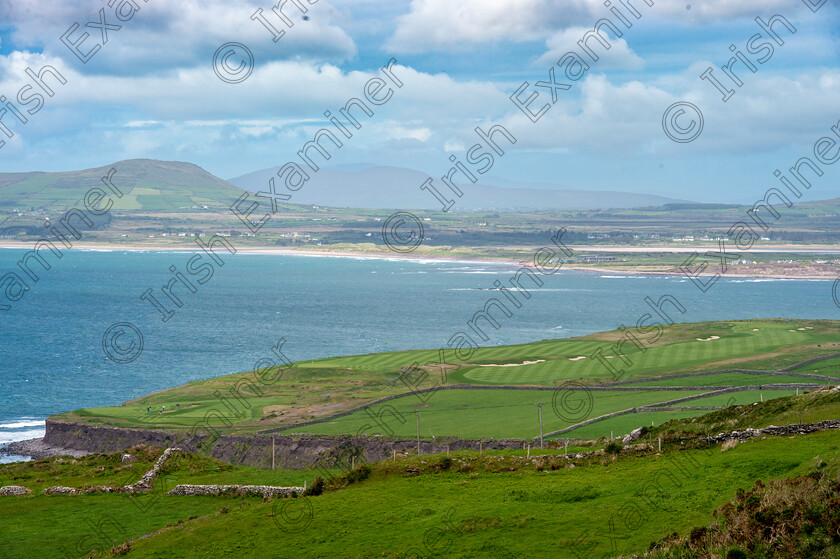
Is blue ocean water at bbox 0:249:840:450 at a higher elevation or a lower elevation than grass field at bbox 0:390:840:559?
higher

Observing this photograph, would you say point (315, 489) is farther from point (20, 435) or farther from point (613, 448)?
point (20, 435)

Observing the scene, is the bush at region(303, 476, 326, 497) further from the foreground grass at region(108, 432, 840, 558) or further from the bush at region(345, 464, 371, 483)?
the bush at region(345, 464, 371, 483)

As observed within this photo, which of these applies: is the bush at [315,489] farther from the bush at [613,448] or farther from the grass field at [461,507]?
the bush at [613,448]

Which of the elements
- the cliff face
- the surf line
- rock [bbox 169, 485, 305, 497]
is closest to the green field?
rock [bbox 169, 485, 305, 497]

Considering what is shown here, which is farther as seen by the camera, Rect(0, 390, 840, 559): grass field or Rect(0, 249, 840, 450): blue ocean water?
Rect(0, 249, 840, 450): blue ocean water

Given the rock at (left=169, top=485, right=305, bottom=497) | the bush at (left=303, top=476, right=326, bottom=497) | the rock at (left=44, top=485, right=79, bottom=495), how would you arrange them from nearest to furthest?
1. the bush at (left=303, top=476, right=326, bottom=497)
2. the rock at (left=169, top=485, right=305, bottom=497)
3. the rock at (left=44, top=485, right=79, bottom=495)

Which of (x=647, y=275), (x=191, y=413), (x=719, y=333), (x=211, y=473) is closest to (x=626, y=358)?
(x=719, y=333)

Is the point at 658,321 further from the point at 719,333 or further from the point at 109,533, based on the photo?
the point at 109,533

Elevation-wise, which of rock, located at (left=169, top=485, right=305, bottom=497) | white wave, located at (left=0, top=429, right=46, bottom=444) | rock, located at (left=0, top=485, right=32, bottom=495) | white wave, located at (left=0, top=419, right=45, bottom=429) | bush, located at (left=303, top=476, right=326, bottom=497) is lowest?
bush, located at (left=303, top=476, right=326, bottom=497)
